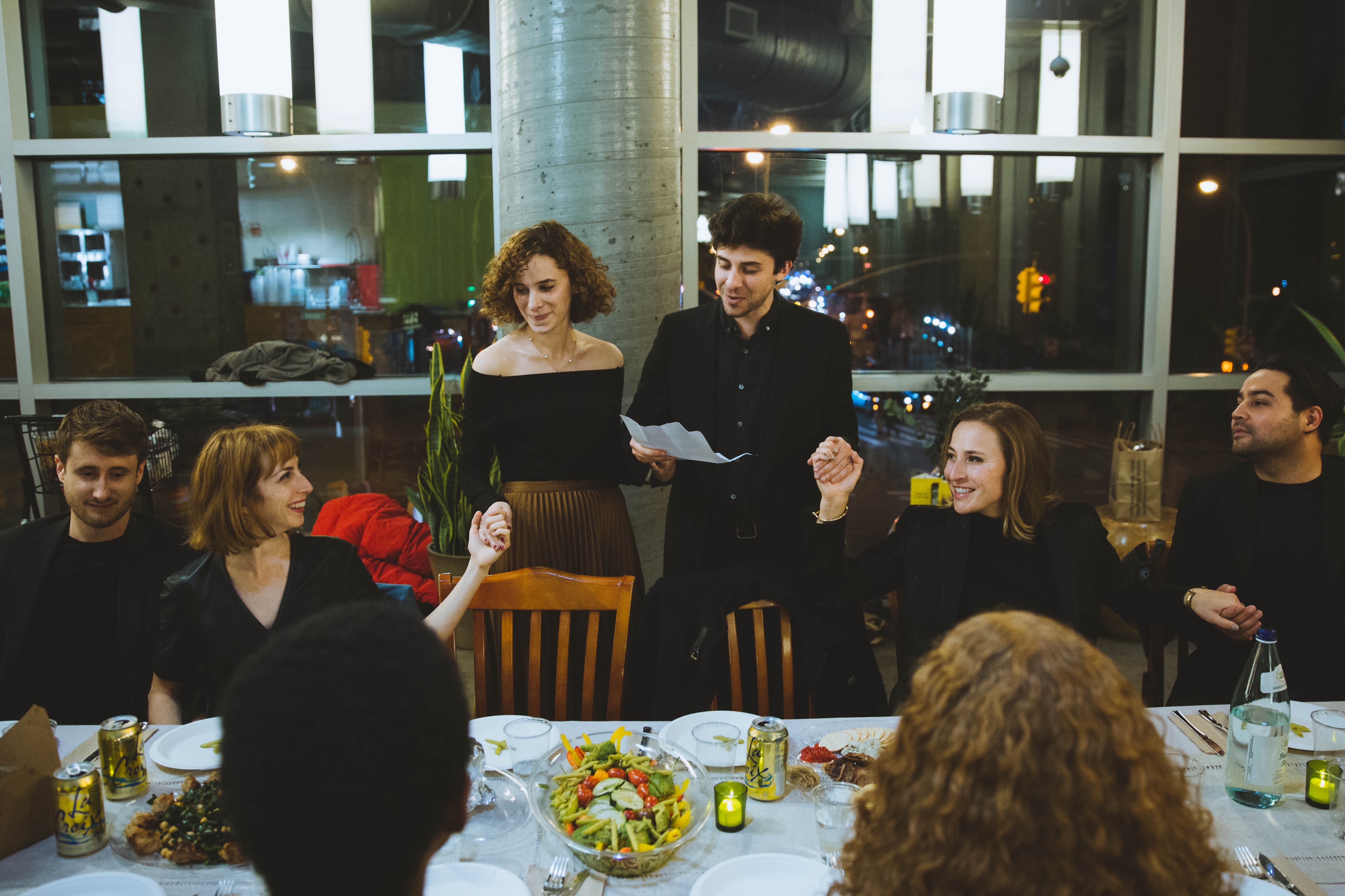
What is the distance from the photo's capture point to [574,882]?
1.29m

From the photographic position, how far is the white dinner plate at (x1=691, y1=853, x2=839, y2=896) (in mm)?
1271

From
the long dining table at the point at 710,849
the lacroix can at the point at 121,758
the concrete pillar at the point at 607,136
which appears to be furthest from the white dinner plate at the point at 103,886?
the concrete pillar at the point at 607,136

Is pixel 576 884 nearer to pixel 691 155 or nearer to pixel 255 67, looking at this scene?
pixel 255 67

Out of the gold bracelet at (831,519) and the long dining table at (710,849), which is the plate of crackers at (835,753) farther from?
the gold bracelet at (831,519)

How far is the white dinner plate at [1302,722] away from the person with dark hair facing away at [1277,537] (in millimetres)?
427

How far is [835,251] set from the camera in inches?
175

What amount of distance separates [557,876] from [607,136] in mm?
2666

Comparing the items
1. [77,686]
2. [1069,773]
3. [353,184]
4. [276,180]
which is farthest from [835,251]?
[1069,773]

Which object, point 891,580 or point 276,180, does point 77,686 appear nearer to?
point 891,580

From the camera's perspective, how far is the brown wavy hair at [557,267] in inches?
102

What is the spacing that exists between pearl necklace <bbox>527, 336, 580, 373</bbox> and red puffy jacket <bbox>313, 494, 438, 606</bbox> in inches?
66.2

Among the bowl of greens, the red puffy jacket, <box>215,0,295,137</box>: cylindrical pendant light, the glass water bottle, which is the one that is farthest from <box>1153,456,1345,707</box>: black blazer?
<box>215,0,295,137</box>: cylindrical pendant light

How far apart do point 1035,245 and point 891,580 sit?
9.29ft

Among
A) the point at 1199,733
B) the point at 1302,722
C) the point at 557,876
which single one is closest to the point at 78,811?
the point at 557,876
